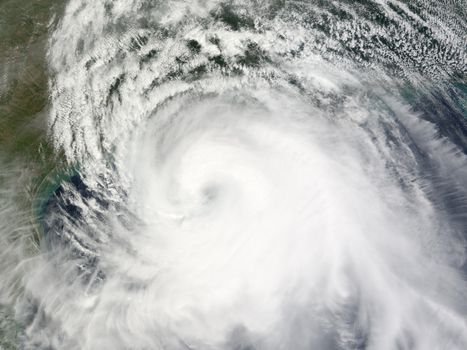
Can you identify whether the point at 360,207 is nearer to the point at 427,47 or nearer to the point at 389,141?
the point at 389,141

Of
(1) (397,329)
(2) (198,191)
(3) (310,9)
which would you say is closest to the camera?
(1) (397,329)

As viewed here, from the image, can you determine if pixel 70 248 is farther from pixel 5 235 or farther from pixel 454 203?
pixel 454 203

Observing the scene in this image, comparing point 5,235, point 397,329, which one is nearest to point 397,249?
point 397,329

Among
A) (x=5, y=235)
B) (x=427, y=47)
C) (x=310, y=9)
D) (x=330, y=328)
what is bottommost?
(x=5, y=235)

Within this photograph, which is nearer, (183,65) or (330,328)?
(330,328)

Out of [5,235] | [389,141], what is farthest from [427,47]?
[5,235]

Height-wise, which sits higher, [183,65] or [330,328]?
[183,65]

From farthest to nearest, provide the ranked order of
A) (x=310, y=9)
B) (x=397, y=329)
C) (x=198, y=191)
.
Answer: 1. (x=310, y=9)
2. (x=198, y=191)
3. (x=397, y=329)
